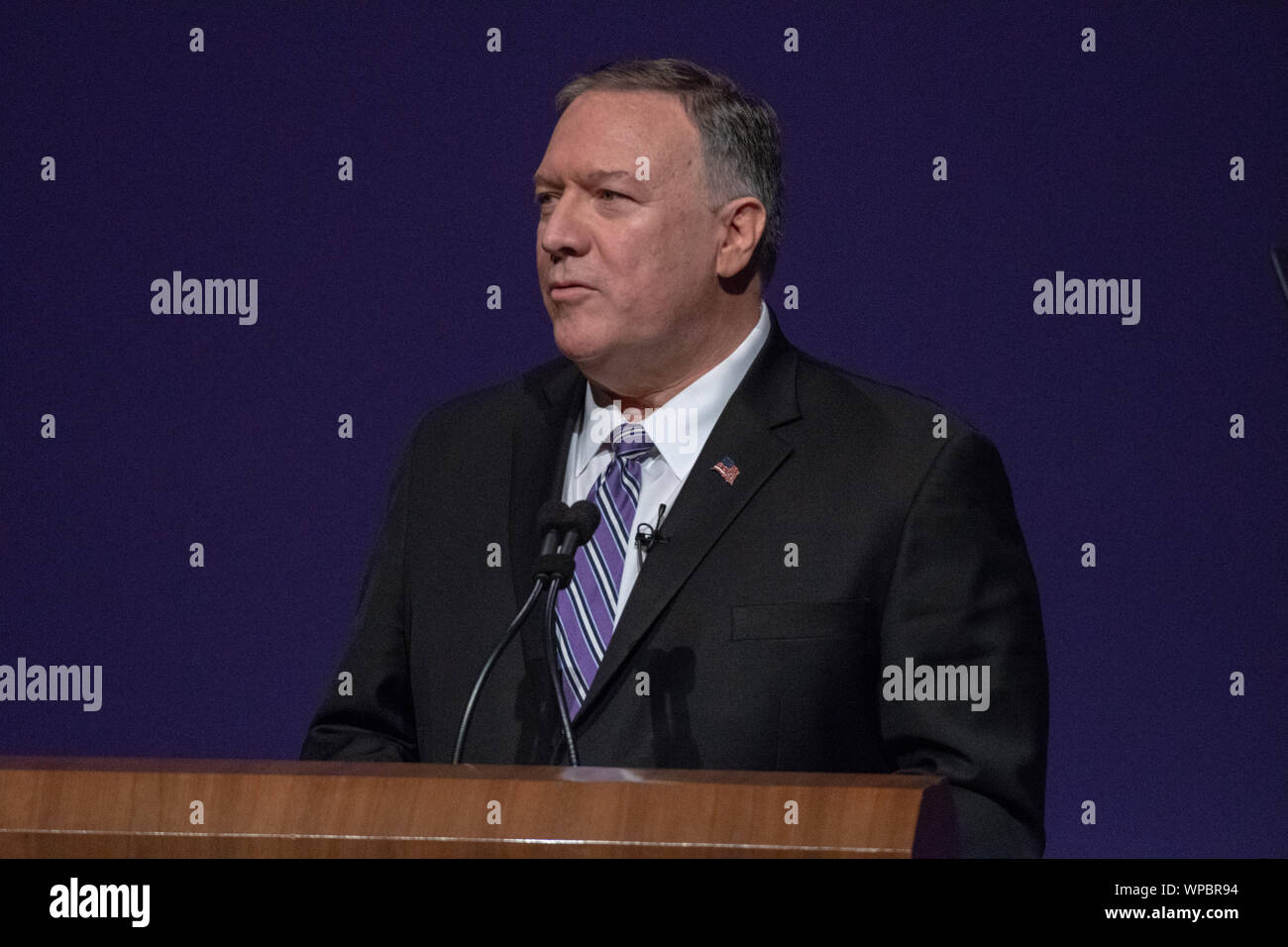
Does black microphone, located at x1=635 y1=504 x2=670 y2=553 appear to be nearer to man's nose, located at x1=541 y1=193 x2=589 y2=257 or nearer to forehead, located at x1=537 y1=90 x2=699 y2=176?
man's nose, located at x1=541 y1=193 x2=589 y2=257

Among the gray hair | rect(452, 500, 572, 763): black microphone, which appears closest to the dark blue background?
the gray hair

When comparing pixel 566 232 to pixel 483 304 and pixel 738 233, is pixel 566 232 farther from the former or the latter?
pixel 483 304

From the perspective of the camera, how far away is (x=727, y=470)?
2049 mm

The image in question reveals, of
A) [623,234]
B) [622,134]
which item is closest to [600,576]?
[623,234]

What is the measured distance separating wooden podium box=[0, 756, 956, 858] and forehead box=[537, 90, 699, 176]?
0.92 meters

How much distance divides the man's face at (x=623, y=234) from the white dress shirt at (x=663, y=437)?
5cm

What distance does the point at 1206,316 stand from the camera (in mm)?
2701

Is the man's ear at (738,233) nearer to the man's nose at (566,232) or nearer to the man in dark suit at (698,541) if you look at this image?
the man in dark suit at (698,541)

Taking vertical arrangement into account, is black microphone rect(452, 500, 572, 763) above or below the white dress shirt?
below

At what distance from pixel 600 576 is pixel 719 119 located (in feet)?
2.04

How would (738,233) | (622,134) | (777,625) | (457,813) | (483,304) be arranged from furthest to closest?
(483,304)
(738,233)
(622,134)
(777,625)
(457,813)

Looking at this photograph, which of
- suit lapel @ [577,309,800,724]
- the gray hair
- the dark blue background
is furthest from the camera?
the dark blue background

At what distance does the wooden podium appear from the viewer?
4.18ft

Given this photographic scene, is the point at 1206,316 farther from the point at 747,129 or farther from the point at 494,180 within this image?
the point at 494,180
